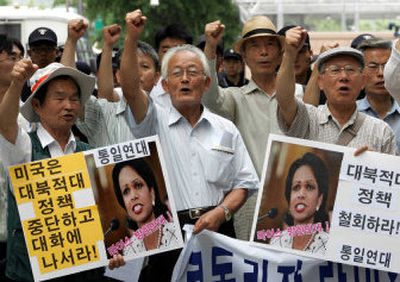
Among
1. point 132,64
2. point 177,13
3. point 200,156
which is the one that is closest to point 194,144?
point 200,156

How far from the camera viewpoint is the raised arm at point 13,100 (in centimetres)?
621

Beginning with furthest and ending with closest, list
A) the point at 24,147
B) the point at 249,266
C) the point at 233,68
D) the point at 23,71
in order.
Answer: the point at 233,68 → the point at 249,266 → the point at 24,147 → the point at 23,71

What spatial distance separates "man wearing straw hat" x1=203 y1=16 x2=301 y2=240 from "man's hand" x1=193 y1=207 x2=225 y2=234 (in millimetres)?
872

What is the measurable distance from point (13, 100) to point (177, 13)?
23.3m

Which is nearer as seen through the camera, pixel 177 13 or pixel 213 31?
pixel 213 31

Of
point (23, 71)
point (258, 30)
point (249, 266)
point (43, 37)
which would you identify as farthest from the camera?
point (43, 37)

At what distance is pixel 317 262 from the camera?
6836mm

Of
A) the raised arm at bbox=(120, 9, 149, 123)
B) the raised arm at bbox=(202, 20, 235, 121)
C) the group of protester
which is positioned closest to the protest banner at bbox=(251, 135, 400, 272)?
the group of protester

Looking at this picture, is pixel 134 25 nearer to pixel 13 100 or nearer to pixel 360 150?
pixel 13 100

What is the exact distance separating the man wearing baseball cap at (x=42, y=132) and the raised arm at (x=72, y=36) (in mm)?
809

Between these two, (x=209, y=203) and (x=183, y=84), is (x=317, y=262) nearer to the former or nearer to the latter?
(x=209, y=203)

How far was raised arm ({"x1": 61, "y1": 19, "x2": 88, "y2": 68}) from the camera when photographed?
300 inches

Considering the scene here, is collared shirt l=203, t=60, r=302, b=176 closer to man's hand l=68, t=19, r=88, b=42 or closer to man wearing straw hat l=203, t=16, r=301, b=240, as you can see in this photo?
man wearing straw hat l=203, t=16, r=301, b=240

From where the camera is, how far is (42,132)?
6668 millimetres
